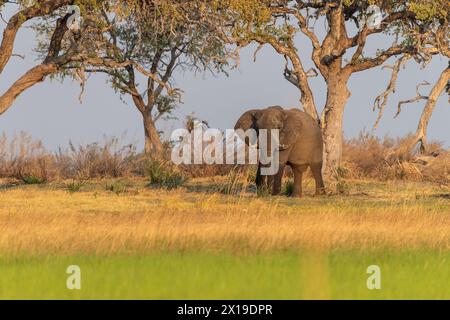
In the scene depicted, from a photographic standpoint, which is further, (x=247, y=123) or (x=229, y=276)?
(x=247, y=123)

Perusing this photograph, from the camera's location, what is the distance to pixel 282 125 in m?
23.0

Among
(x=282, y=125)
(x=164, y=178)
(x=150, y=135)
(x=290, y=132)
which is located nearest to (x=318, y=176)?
(x=290, y=132)

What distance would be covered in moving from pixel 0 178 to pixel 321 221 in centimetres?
1722

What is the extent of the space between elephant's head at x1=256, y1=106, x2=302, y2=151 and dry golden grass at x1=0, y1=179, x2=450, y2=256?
1.55m

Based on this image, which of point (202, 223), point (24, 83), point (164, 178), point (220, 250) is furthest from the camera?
point (164, 178)

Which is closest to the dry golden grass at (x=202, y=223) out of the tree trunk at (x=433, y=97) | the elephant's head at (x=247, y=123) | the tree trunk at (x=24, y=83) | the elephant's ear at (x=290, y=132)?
the elephant's ear at (x=290, y=132)

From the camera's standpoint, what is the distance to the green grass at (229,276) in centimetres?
813

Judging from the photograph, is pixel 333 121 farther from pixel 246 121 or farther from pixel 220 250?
pixel 220 250

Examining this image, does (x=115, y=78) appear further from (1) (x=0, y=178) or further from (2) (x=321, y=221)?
(2) (x=321, y=221)

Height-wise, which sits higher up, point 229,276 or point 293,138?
point 293,138

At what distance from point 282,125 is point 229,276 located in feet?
46.9

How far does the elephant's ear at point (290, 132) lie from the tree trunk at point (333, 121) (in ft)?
16.4

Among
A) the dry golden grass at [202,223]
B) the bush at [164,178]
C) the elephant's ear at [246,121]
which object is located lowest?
the dry golden grass at [202,223]

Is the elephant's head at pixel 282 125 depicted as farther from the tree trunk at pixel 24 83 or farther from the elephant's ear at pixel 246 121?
the tree trunk at pixel 24 83
